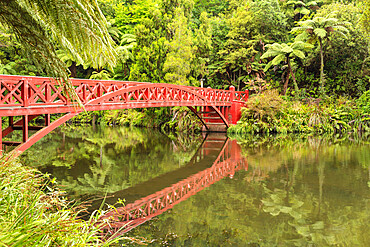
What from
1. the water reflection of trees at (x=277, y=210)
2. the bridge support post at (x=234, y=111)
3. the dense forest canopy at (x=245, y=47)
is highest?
the dense forest canopy at (x=245, y=47)

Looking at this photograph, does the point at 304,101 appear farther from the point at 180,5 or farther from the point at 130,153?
the point at 130,153

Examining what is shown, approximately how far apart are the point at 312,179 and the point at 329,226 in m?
3.29

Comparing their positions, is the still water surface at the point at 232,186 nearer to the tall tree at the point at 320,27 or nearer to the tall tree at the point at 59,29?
the tall tree at the point at 59,29

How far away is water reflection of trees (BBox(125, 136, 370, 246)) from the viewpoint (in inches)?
196

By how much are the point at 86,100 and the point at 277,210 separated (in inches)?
248

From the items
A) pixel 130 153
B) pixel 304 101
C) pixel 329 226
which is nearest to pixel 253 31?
pixel 304 101

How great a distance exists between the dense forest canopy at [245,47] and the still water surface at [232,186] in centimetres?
642

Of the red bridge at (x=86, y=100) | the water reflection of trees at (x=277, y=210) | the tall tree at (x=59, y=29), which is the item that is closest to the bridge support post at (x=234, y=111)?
the red bridge at (x=86, y=100)

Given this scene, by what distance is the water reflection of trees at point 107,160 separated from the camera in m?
8.29

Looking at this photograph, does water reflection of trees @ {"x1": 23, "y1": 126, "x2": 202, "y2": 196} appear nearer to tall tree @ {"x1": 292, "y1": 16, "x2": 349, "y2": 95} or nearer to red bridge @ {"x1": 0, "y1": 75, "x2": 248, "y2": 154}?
red bridge @ {"x1": 0, "y1": 75, "x2": 248, "y2": 154}

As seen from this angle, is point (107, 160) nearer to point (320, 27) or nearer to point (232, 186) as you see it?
point (232, 186)

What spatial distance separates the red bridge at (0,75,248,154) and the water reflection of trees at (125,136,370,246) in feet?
8.54

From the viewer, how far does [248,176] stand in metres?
8.98

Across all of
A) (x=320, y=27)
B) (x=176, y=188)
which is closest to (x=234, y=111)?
(x=320, y=27)
